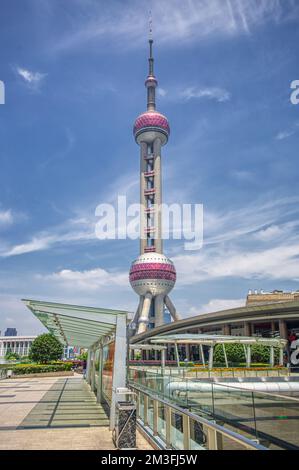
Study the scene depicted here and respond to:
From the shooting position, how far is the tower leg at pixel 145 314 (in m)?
98.7

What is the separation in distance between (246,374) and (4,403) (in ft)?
48.0

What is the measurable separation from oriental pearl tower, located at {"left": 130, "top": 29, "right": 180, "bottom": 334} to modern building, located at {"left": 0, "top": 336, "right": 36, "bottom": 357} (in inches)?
2292

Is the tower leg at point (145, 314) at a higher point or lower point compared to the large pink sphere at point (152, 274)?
lower

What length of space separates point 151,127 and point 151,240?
31.3 meters

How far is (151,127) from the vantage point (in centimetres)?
10831

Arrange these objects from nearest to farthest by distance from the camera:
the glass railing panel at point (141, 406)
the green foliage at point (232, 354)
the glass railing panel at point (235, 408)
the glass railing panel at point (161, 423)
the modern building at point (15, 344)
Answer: the glass railing panel at point (235, 408)
the glass railing panel at point (161, 423)
the glass railing panel at point (141, 406)
the green foliage at point (232, 354)
the modern building at point (15, 344)

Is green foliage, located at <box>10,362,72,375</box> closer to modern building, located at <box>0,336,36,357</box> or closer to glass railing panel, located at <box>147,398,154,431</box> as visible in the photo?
glass railing panel, located at <box>147,398,154,431</box>

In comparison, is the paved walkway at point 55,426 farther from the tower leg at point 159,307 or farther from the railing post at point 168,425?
the tower leg at point 159,307

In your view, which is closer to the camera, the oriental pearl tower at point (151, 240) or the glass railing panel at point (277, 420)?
the glass railing panel at point (277, 420)

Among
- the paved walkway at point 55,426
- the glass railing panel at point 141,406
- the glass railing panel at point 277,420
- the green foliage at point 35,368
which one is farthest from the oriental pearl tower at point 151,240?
the glass railing panel at point 277,420

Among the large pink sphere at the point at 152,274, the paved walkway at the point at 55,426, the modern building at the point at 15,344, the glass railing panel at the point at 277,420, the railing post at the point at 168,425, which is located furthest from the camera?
the modern building at the point at 15,344

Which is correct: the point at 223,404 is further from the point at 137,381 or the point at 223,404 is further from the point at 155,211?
the point at 155,211

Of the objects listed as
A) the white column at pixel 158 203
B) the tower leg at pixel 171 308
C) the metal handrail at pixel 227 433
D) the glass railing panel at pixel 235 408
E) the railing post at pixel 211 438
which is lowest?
the railing post at pixel 211 438
